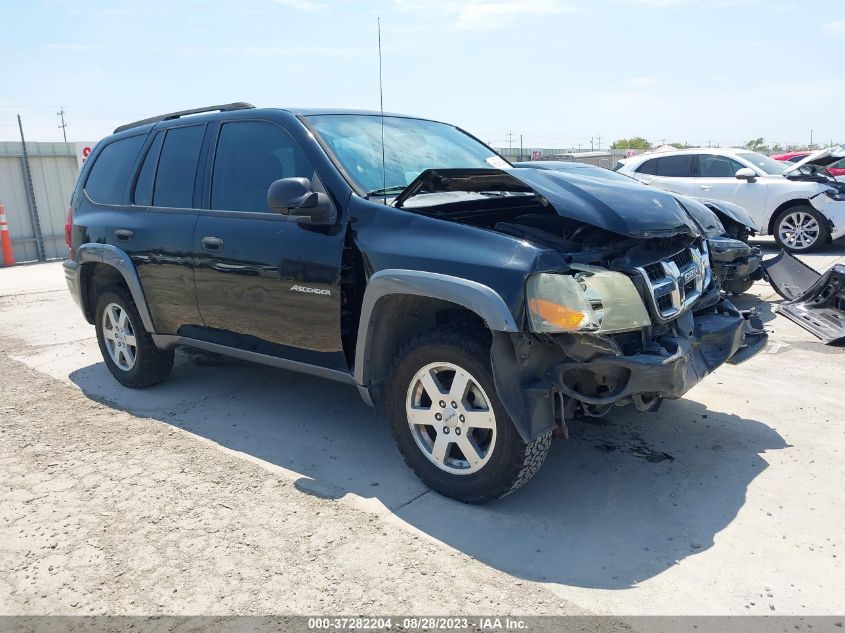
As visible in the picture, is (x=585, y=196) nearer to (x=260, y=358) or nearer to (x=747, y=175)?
(x=260, y=358)

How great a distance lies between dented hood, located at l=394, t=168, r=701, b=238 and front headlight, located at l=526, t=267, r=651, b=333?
320 mm

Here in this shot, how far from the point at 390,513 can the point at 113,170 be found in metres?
3.65

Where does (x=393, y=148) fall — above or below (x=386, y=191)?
above

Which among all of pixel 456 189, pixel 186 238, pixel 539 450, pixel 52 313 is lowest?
pixel 52 313

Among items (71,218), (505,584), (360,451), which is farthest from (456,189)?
(71,218)

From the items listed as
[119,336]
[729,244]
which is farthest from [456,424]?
[729,244]

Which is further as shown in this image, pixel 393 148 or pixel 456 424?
pixel 393 148

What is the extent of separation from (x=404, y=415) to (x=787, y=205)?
966cm

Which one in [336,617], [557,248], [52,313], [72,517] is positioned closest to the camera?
[336,617]

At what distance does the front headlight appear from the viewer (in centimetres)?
A: 288

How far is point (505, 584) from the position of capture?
8.86ft

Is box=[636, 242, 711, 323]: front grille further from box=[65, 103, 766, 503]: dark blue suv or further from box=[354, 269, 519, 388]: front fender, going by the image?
box=[354, 269, 519, 388]: front fender

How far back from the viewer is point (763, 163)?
11.4 metres

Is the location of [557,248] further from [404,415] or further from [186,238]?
[186,238]
